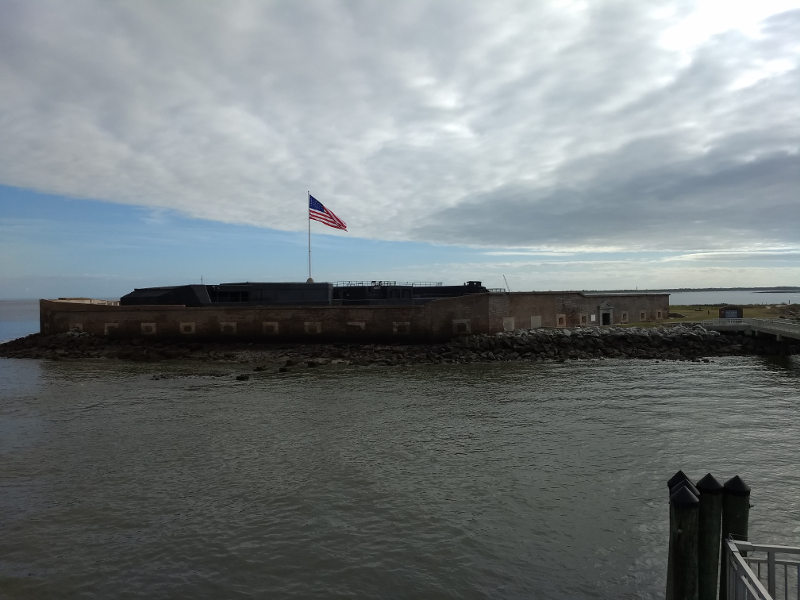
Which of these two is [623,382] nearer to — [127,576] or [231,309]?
[127,576]

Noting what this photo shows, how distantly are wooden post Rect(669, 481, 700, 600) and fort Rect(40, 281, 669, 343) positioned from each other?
2754cm

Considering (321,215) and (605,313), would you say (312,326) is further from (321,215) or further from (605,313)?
(605,313)

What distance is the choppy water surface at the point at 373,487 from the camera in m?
7.32

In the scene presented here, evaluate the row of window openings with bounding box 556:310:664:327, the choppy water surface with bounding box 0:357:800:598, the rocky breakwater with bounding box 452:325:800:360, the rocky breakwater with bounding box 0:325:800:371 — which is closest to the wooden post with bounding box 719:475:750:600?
the choppy water surface with bounding box 0:357:800:598

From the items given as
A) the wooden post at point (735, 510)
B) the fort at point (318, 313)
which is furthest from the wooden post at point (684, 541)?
the fort at point (318, 313)

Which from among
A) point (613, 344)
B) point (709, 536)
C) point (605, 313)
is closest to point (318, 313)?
point (613, 344)

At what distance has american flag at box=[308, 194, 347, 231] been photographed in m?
33.5

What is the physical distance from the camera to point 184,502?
391 inches

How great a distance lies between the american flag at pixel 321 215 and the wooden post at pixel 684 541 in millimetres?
30105

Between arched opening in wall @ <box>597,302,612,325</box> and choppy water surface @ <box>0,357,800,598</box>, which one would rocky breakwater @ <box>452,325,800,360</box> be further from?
choppy water surface @ <box>0,357,800,598</box>

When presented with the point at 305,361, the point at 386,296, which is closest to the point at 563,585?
the point at 305,361

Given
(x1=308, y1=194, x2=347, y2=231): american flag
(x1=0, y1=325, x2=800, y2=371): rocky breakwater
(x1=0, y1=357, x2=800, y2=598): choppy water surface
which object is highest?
(x1=308, y1=194, x2=347, y2=231): american flag

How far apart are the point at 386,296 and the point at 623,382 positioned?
17506 mm

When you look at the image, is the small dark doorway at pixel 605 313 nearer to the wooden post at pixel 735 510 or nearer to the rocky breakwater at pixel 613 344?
the rocky breakwater at pixel 613 344
